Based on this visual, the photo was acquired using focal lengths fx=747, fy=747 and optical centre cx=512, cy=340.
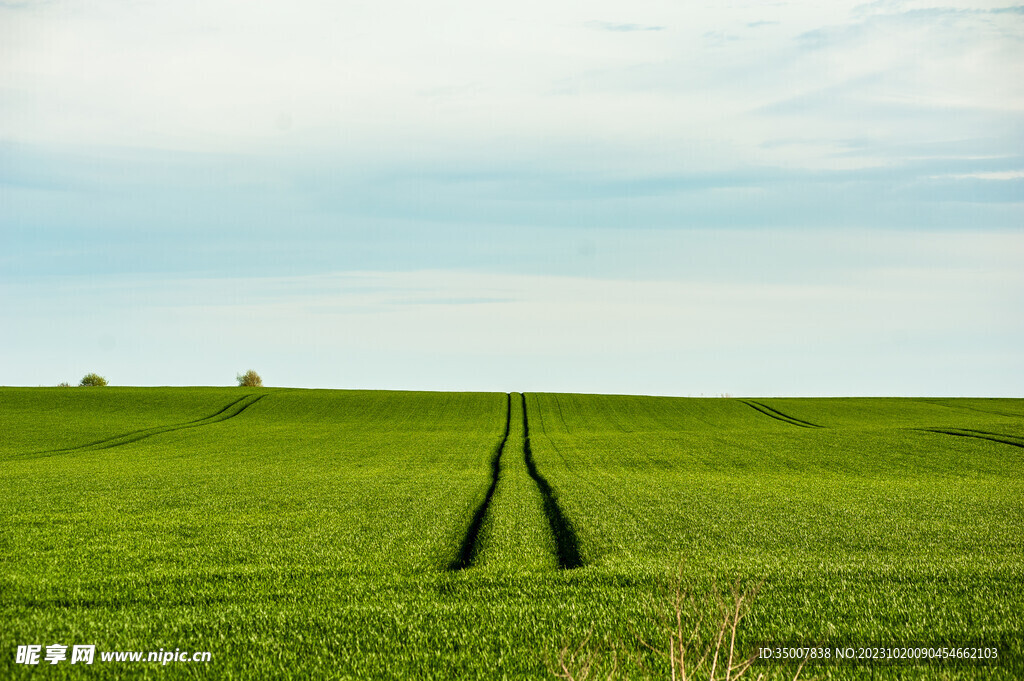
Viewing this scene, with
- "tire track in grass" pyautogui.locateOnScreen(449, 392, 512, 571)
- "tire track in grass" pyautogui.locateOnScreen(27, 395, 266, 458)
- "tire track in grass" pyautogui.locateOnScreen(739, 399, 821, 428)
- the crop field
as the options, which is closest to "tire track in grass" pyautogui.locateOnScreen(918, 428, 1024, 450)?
the crop field

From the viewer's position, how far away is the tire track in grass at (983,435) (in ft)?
126

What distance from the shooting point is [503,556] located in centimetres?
1304

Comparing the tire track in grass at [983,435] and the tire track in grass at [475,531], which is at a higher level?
the tire track in grass at [983,435]

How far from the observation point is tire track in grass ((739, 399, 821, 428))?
190 ft

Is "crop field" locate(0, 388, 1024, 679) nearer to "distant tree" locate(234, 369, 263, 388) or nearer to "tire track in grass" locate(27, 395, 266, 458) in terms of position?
"tire track in grass" locate(27, 395, 266, 458)

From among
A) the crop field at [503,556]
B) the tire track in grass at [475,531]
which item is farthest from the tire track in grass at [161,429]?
the tire track in grass at [475,531]

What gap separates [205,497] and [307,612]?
1314cm

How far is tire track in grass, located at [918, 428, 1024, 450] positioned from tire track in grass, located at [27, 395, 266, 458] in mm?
46694

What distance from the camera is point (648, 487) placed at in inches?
920

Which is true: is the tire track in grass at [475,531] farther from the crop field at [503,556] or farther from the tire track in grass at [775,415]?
the tire track in grass at [775,415]

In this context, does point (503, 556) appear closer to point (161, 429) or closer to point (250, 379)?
point (161, 429)

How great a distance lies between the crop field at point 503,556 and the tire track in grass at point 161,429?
3919mm

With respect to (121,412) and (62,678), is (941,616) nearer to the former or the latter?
(62,678)

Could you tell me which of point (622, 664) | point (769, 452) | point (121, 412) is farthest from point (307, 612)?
point (121, 412)
